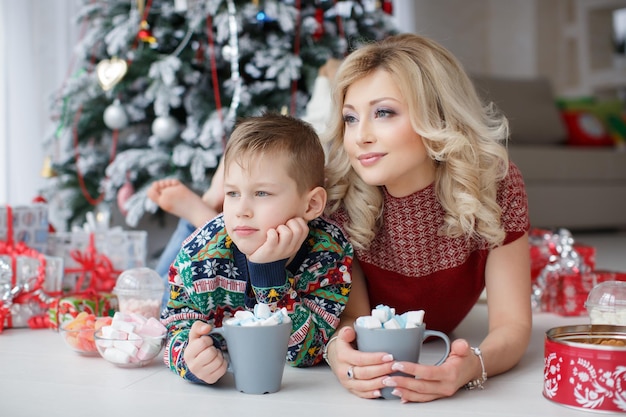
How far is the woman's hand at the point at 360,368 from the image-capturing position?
3.71 feet

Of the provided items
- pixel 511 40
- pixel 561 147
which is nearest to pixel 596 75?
pixel 511 40

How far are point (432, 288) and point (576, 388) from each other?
0.43 m

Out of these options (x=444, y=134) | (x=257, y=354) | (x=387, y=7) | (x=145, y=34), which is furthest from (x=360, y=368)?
(x=387, y=7)

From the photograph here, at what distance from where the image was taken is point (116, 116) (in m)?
2.75

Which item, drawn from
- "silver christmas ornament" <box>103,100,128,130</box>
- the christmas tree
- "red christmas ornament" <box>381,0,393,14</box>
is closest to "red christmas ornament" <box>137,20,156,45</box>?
the christmas tree

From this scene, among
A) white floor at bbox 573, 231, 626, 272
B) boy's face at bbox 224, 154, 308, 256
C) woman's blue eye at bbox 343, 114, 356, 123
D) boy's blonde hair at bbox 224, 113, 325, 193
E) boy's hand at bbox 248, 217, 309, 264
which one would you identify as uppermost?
woman's blue eye at bbox 343, 114, 356, 123

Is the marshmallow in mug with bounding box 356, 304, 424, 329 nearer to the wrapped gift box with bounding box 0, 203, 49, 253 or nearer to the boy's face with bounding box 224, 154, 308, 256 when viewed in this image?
the boy's face with bounding box 224, 154, 308, 256

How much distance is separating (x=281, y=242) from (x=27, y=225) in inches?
45.9

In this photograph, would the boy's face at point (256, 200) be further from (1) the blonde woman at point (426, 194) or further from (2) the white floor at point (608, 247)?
(2) the white floor at point (608, 247)

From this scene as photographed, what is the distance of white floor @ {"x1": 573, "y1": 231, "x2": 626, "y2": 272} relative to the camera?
10.4 feet

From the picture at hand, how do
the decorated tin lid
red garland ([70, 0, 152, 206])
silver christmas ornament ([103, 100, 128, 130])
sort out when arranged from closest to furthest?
the decorated tin lid
silver christmas ornament ([103, 100, 128, 130])
red garland ([70, 0, 152, 206])

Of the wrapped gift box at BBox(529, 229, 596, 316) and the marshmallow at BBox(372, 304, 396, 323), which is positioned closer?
the marshmallow at BBox(372, 304, 396, 323)

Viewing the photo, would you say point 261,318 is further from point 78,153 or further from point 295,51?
point 78,153

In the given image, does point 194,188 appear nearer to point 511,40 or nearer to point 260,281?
point 260,281
